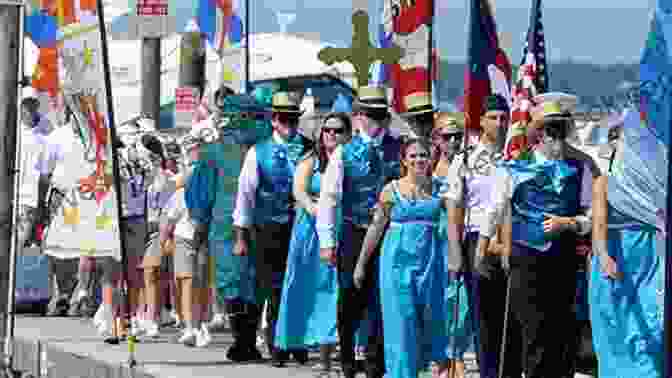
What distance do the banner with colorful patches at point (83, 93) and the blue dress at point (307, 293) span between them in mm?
1172

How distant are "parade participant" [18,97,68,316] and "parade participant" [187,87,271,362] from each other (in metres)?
3.32

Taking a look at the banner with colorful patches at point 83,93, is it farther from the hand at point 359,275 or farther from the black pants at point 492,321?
the black pants at point 492,321

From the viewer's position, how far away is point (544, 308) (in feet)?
40.0

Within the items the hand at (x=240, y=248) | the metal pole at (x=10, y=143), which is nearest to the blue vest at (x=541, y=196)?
the hand at (x=240, y=248)

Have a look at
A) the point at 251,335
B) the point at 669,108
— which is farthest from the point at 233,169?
the point at 669,108

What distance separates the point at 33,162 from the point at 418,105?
7.51 meters

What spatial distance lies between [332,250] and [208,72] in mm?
19699

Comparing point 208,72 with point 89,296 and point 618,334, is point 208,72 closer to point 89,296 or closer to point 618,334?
point 89,296

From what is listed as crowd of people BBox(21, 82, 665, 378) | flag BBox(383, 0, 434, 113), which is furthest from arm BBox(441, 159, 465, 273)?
flag BBox(383, 0, 434, 113)

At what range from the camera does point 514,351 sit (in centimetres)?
1300

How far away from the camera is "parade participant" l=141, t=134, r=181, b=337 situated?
1775 cm

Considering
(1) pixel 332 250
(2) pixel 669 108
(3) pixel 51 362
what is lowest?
(3) pixel 51 362

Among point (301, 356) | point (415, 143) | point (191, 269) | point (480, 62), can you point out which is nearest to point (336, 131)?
point (415, 143)

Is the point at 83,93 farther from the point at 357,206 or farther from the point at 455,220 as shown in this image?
the point at 455,220
